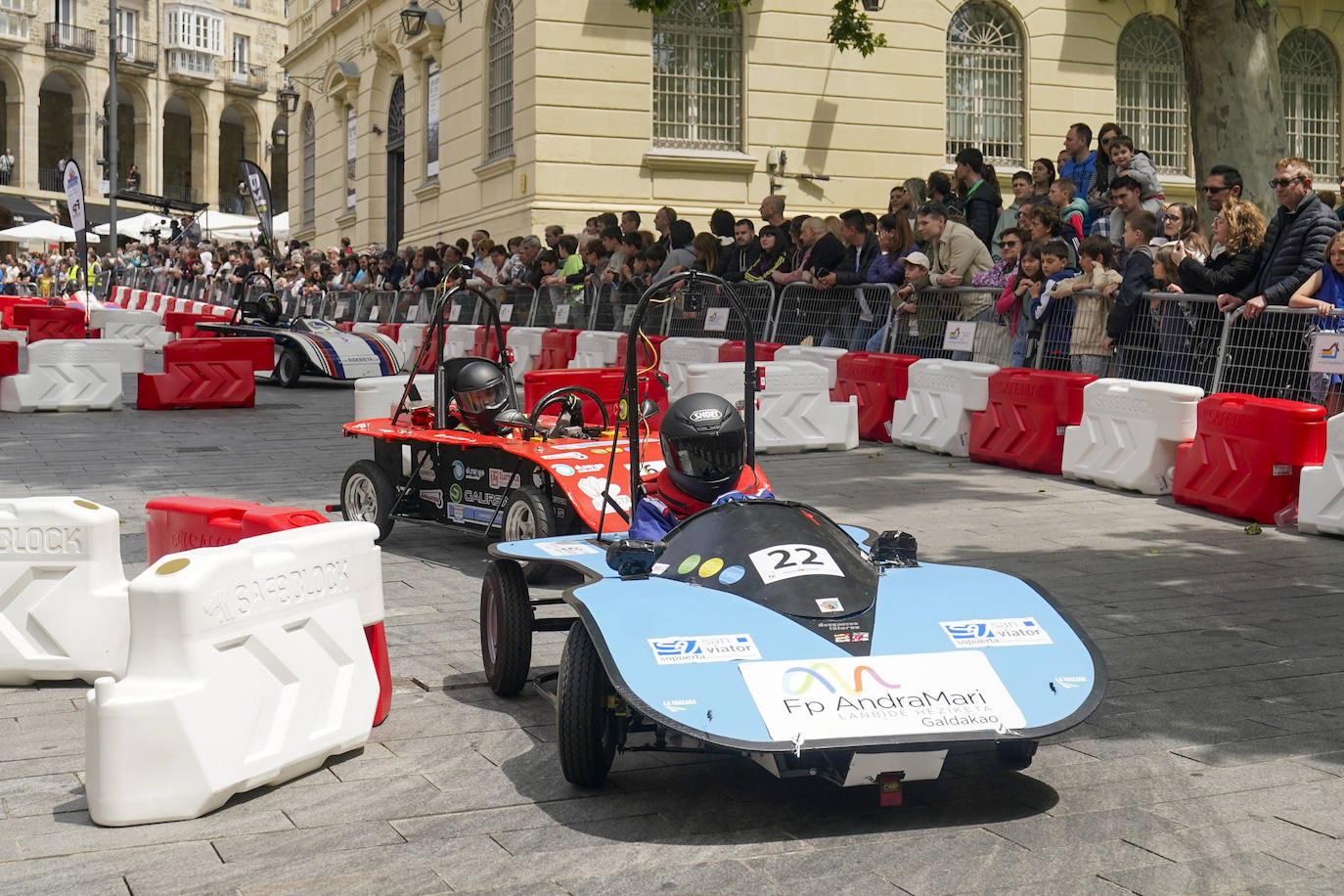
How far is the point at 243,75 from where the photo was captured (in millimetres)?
77500

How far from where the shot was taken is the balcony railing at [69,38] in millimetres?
67812

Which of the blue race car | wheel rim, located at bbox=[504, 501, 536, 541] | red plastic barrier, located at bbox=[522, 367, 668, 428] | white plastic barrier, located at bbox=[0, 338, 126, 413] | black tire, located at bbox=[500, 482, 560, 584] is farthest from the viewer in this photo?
white plastic barrier, located at bbox=[0, 338, 126, 413]

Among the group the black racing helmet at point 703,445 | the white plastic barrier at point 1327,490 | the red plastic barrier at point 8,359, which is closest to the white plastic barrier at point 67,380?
the red plastic barrier at point 8,359

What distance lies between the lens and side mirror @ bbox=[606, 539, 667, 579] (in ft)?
17.6

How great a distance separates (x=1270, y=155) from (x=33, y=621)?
12.2 meters

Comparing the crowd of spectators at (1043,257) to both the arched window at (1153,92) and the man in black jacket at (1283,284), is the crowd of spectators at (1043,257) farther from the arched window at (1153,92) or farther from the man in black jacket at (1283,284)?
the arched window at (1153,92)

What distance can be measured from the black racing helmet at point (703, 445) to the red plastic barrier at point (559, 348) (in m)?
13.4

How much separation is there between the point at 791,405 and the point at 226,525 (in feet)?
27.1

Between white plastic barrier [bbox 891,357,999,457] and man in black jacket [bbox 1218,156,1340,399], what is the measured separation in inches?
98.8

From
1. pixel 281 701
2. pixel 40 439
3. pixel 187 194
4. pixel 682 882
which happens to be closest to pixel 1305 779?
pixel 682 882

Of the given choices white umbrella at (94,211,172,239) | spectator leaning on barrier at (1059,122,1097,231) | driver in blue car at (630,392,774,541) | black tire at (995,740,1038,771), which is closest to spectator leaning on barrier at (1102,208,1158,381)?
spectator leaning on barrier at (1059,122,1097,231)

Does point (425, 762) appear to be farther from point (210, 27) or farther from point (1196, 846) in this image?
point (210, 27)

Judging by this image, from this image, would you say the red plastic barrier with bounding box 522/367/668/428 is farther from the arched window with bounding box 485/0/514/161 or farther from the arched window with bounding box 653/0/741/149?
the arched window with bounding box 485/0/514/161

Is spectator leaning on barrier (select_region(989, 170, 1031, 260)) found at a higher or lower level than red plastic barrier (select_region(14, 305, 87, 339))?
higher
